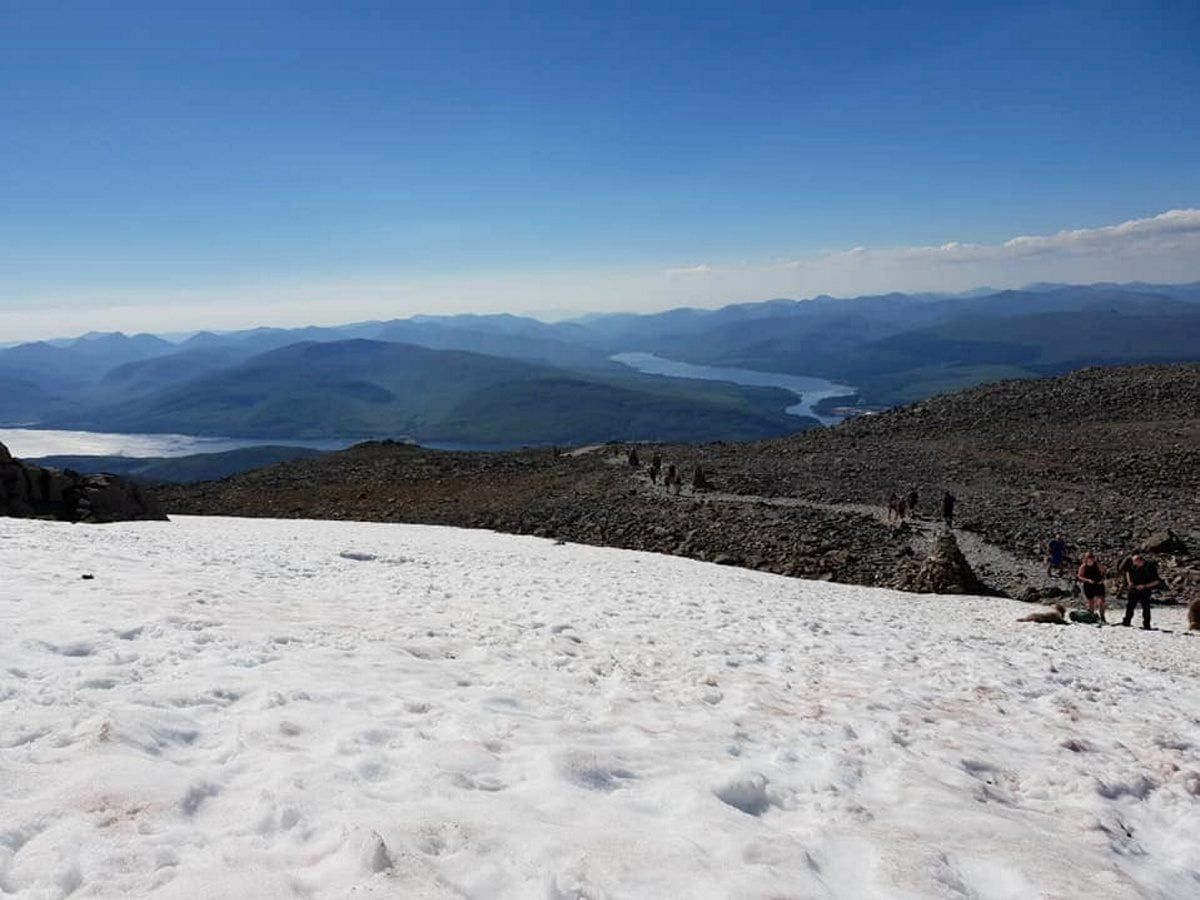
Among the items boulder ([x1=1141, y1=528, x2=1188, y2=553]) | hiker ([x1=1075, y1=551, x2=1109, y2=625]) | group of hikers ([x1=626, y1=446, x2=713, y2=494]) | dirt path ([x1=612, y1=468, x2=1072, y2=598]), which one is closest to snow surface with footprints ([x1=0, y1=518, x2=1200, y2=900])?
hiker ([x1=1075, y1=551, x2=1109, y2=625])

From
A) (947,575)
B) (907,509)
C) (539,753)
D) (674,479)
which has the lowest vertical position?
(947,575)

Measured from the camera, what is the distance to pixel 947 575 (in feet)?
69.1

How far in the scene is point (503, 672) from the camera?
843 cm

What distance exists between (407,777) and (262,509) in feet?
116

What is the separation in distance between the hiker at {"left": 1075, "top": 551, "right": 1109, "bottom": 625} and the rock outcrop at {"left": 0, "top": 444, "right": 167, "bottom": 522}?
95.2 ft

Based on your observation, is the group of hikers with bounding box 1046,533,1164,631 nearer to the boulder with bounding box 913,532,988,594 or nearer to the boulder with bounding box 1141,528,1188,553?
the boulder with bounding box 913,532,988,594

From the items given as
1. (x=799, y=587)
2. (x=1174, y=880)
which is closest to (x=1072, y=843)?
(x=1174, y=880)

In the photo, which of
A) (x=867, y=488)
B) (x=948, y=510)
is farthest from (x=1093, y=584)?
(x=867, y=488)

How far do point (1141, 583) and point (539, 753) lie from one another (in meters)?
17.1

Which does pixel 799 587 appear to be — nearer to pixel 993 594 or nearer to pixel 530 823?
pixel 993 594

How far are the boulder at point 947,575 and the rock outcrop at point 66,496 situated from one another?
26.3 metres

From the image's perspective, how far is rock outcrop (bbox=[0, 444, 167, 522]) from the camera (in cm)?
2238

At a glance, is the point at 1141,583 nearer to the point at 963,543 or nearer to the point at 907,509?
the point at 963,543

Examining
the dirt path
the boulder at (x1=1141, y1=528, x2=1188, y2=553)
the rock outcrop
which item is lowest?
the dirt path
